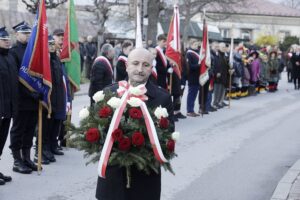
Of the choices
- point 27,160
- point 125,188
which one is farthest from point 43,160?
point 125,188

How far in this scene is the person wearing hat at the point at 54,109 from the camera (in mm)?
9180

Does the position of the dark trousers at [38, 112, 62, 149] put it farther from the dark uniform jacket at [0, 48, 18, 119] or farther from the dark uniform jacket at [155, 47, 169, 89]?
the dark uniform jacket at [155, 47, 169, 89]

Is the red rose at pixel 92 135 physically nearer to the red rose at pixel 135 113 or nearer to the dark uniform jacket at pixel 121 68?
the red rose at pixel 135 113

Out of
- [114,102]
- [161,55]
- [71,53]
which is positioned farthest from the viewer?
[161,55]

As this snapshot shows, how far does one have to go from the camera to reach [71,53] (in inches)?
408

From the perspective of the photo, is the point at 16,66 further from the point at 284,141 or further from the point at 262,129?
the point at 262,129

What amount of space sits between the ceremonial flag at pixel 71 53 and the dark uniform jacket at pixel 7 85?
2.29m

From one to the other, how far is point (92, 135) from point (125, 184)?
45cm

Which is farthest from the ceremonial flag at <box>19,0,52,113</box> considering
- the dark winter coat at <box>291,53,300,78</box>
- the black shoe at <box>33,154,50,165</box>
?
the dark winter coat at <box>291,53,300,78</box>

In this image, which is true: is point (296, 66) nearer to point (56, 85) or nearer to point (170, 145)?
point (56, 85)

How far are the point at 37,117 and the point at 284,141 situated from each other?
234 inches

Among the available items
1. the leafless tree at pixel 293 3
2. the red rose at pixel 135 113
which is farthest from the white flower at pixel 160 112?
the leafless tree at pixel 293 3

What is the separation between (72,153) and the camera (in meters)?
10.4

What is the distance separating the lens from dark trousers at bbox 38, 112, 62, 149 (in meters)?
9.50
